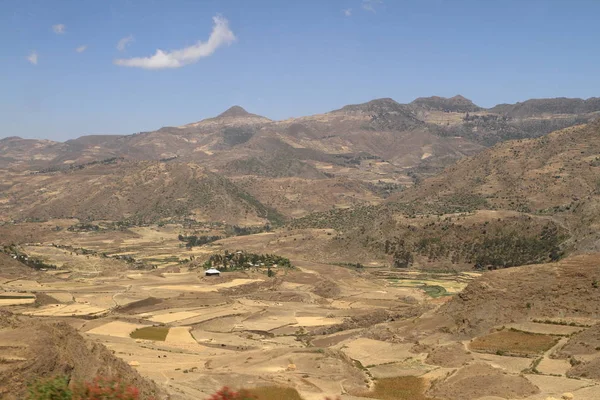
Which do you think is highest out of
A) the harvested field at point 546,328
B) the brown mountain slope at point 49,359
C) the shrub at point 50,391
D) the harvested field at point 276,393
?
the shrub at point 50,391

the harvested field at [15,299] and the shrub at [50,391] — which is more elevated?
the shrub at [50,391]

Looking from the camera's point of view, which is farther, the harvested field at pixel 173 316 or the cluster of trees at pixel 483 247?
the cluster of trees at pixel 483 247

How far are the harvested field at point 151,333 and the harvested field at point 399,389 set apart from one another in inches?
1266

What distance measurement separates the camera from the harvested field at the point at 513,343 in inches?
2218

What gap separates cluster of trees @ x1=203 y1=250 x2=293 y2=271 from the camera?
127 meters

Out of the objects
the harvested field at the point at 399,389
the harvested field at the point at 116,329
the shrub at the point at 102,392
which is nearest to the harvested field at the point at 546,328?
the harvested field at the point at 399,389

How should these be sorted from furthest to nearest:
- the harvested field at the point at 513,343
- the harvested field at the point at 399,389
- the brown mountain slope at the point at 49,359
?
the harvested field at the point at 513,343 < the harvested field at the point at 399,389 < the brown mountain slope at the point at 49,359

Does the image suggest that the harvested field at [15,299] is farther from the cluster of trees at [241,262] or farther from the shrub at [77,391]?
the shrub at [77,391]

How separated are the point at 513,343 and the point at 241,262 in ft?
257

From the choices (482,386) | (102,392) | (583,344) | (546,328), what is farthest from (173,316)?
(102,392)

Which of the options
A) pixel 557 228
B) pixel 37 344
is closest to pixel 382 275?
pixel 557 228

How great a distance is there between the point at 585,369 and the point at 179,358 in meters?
39.3

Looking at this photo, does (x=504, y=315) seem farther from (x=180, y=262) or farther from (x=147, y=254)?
(x=147, y=254)

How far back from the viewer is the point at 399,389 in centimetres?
4919
